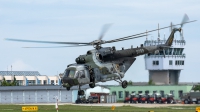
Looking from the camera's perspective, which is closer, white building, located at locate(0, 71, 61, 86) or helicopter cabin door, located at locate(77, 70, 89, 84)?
helicopter cabin door, located at locate(77, 70, 89, 84)

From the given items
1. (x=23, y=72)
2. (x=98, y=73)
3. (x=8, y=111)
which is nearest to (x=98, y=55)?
(x=98, y=73)

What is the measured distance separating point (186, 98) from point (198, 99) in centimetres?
418

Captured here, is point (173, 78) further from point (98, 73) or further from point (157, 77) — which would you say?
point (98, 73)

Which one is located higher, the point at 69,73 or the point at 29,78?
the point at 29,78

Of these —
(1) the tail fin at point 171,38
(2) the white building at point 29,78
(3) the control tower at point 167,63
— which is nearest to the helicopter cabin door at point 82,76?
(1) the tail fin at point 171,38

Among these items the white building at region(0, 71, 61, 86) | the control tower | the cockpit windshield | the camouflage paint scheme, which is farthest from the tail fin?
the control tower

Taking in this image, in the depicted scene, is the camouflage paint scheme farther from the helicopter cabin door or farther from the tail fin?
the tail fin

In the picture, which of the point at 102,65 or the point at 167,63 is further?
the point at 167,63

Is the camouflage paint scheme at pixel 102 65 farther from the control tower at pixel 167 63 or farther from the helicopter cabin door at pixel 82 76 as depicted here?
the control tower at pixel 167 63

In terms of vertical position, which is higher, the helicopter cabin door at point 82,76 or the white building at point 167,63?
the white building at point 167,63

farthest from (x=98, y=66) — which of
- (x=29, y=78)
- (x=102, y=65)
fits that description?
(x=29, y=78)

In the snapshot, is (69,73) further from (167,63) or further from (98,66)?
(167,63)

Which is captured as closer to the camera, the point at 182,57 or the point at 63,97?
the point at 63,97

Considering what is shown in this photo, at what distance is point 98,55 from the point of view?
5566cm
